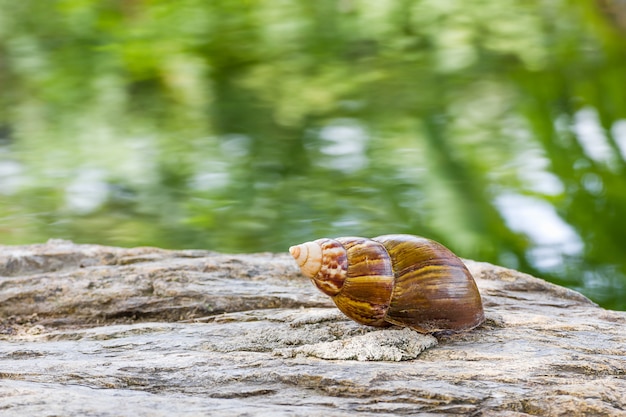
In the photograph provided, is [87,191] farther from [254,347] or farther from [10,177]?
[254,347]

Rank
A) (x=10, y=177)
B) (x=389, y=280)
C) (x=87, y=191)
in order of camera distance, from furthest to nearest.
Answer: (x=10, y=177) < (x=87, y=191) < (x=389, y=280)

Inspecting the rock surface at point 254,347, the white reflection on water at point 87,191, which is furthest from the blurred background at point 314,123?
the rock surface at point 254,347

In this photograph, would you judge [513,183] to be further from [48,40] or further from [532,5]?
[48,40]

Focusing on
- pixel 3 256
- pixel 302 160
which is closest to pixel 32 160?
pixel 302 160

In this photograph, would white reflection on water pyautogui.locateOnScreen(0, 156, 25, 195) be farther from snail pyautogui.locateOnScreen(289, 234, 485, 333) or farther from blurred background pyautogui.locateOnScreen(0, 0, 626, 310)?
snail pyautogui.locateOnScreen(289, 234, 485, 333)

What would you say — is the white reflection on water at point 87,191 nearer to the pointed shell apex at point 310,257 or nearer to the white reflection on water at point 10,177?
the white reflection on water at point 10,177

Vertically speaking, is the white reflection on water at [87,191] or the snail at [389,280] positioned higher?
the white reflection on water at [87,191]

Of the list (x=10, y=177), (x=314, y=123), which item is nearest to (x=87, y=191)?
(x=10, y=177)
